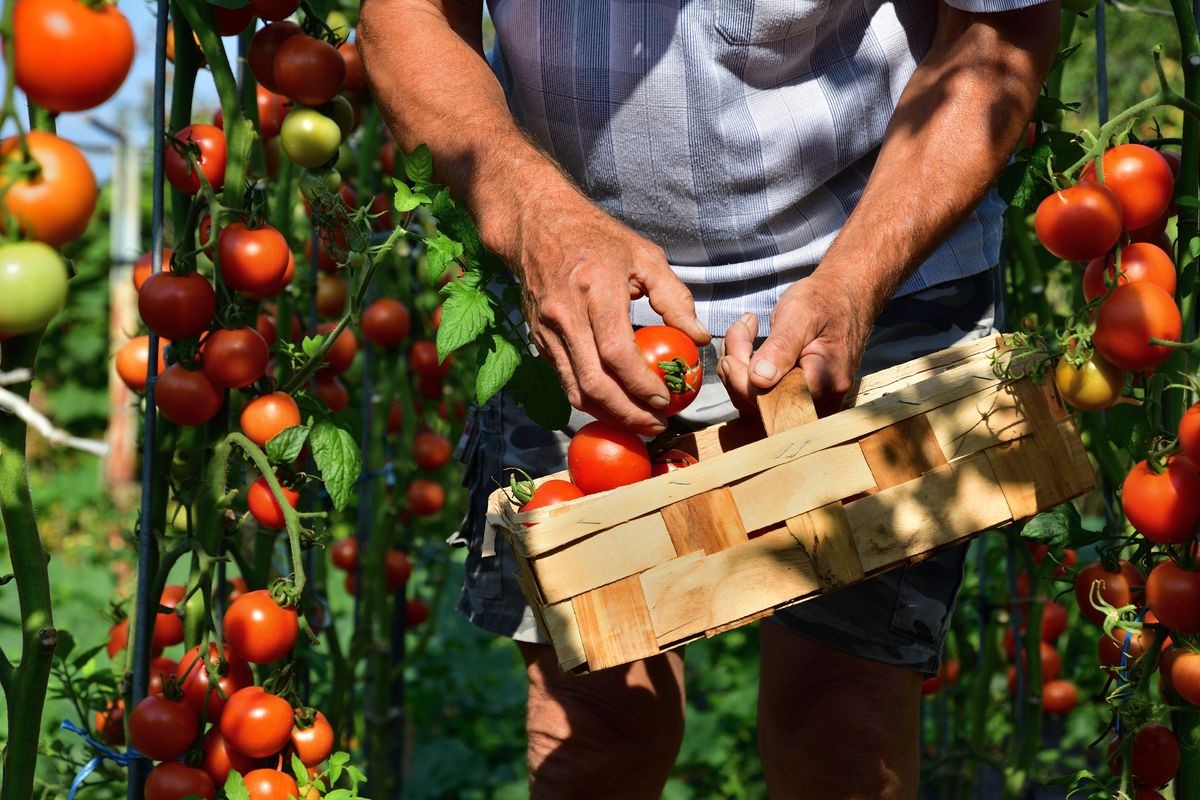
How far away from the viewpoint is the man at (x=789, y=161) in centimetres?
138

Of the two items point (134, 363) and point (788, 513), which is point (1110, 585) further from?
point (134, 363)

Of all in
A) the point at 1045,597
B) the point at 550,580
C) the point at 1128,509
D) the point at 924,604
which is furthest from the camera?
the point at 1045,597

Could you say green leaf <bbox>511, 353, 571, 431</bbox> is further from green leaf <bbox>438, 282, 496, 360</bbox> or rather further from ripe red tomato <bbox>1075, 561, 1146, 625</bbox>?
ripe red tomato <bbox>1075, 561, 1146, 625</bbox>

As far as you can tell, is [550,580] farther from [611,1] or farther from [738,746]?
[738,746]

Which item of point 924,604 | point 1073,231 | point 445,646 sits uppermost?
point 1073,231

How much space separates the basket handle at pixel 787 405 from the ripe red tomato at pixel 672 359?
3.0 inches

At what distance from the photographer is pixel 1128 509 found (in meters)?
1.29

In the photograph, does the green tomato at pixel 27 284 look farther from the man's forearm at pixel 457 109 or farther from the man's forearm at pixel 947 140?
the man's forearm at pixel 947 140

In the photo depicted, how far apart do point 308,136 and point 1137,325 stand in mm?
1003

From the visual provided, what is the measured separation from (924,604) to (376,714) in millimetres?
1521

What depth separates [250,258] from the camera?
144cm

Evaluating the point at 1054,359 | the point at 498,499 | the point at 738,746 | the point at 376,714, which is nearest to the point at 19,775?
the point at 498,499

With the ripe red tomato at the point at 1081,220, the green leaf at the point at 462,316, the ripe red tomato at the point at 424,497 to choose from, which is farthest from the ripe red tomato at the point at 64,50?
the ripe red tomato at the point at 424,497

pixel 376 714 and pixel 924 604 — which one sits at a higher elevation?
pixel 924 604
